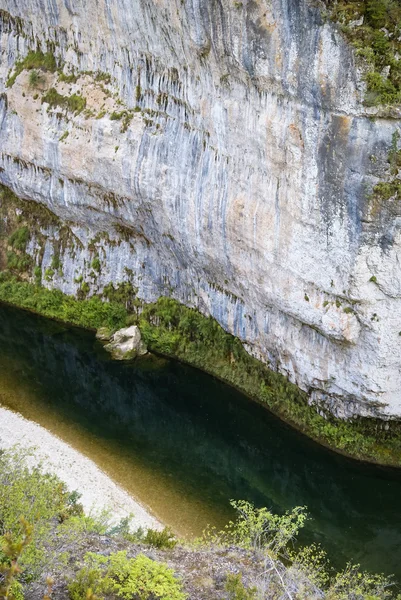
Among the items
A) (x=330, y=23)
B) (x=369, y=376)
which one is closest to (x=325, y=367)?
(x=369, y=376)

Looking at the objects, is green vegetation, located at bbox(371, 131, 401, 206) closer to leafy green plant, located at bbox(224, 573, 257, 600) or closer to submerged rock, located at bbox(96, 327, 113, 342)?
leafy green plant, located at bbox(224, 573, 257, 600)

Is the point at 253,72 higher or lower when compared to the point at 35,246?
higher

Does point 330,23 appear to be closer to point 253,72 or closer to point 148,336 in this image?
point 253,72

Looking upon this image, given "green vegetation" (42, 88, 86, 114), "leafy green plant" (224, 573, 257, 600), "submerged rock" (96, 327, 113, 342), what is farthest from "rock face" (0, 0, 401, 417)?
"leafy green plant" (224, 573, 257, 600)

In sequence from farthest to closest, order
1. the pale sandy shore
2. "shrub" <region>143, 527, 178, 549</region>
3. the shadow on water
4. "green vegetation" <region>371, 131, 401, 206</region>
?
the shadow on water → the pale sandy shore → "green vegetation" <region>371, 131, 401, 206</region> → "shrub" <region>143, 527, 178, 549</region>

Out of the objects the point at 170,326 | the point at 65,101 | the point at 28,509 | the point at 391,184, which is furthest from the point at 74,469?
the point at 65,101

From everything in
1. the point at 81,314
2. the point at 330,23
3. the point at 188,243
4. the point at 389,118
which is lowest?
the point at 81,314

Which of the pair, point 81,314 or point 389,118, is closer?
point 389,118
